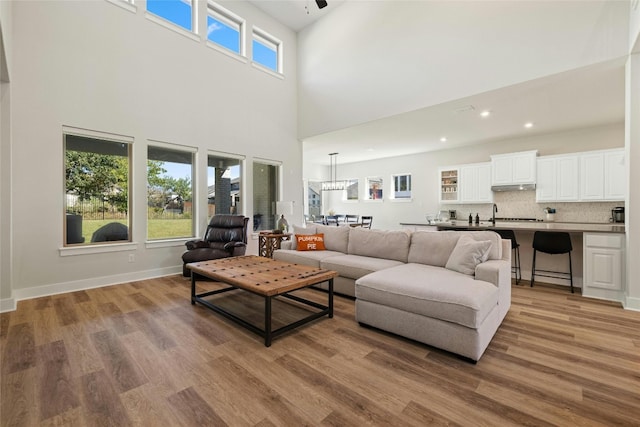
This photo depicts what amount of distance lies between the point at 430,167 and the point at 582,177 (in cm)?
337

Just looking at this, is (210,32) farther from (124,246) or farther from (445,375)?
(445,375)

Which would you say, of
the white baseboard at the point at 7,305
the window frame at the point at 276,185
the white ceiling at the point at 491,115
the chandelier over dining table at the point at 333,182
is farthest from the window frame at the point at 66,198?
the chandelier over dining table at the point at 333,182

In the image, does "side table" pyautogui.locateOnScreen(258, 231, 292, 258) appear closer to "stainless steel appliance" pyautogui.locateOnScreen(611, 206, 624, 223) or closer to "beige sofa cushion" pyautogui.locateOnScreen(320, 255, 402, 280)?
"beige sofa cushion" pyautogui.locateOnScreen(320, 255, 402, 280)

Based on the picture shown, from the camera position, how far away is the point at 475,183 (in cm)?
682

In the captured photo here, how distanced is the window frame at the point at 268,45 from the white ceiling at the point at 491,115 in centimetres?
47

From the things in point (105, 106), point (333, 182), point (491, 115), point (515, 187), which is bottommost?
point (515, 187)

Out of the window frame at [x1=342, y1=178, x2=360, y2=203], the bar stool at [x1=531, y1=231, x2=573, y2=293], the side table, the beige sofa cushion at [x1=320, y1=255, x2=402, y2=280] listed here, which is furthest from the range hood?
the side table

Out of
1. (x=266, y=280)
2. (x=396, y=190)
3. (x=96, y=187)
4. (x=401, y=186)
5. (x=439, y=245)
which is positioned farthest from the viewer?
(x=396, y=190)

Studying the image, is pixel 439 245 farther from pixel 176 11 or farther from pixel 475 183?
pixel 176 11

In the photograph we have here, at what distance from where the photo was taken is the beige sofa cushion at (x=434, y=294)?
83.0 inches

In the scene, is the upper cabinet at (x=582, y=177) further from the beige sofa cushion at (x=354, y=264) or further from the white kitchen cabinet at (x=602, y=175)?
the beige sofa cushion at (x=354, y=264)

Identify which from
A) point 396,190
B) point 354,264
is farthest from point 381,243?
point 396,190

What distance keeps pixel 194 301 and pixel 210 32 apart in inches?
202

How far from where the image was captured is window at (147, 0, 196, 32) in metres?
4.73
